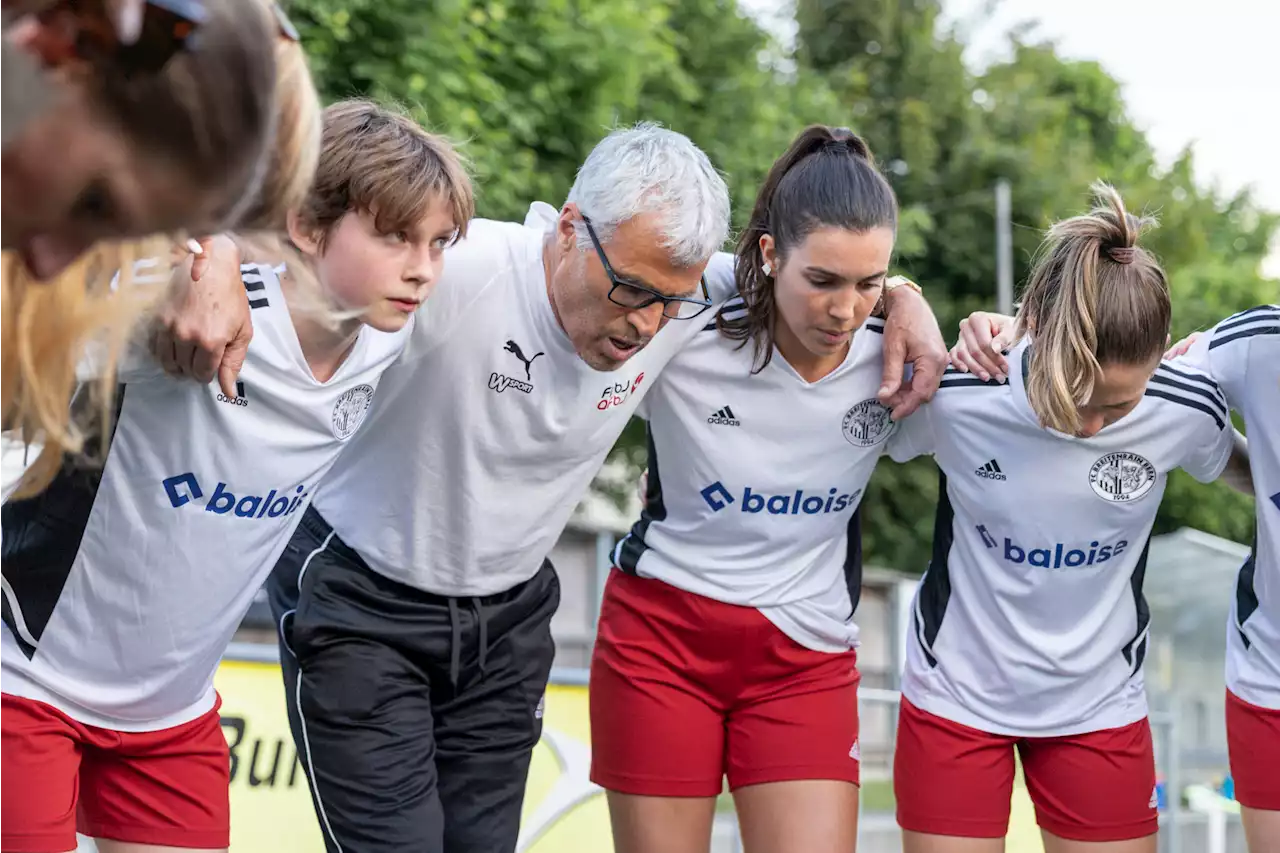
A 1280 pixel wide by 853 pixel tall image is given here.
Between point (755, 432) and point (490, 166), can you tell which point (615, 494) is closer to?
point (490, 166)

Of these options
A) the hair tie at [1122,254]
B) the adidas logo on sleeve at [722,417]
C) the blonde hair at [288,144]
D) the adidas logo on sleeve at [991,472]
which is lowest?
the adidas logo on sleeve at [722,417]

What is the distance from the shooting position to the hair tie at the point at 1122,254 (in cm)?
432

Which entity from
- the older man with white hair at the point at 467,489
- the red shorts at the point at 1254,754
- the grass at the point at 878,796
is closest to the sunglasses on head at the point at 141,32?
the older man with white hair at the point at 467,489

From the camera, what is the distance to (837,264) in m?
4.17

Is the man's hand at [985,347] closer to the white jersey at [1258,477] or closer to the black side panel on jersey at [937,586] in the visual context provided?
the black side panel on jersey at [937,586]

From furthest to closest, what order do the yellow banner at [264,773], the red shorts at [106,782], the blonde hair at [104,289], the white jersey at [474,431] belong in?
the yellow banner at [264,773] → the white jersey at [474,431] → the red shorts at [106,782] → the blonde hair at [104,289]

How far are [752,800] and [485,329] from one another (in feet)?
5.08

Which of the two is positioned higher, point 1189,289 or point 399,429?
point 399,429

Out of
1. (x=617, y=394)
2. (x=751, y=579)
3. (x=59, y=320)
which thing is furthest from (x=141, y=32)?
(x=751, y=579)

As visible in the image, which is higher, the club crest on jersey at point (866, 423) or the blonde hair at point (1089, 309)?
the blonde hair at point (1089, 309)

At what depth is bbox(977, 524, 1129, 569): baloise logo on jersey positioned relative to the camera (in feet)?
14.5

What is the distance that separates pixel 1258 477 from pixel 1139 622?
53cm

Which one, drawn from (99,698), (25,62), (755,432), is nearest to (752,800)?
(755,432)

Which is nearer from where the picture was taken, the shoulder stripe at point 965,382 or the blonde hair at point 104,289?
the blonde hair at point 104,289
